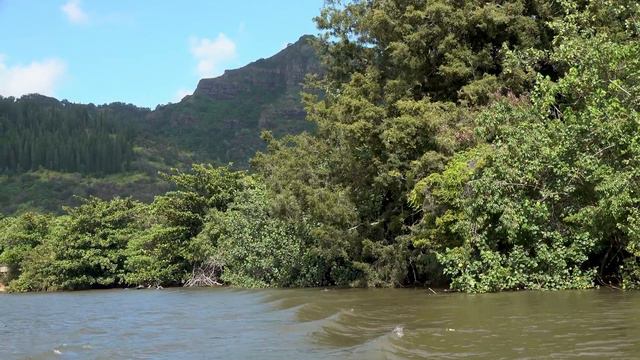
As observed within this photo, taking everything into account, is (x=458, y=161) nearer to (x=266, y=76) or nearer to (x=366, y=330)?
(x=366, y=330)

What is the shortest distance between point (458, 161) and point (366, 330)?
346 inches

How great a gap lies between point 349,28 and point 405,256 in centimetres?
1155

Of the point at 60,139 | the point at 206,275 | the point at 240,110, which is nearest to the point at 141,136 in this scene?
the point at 60,139

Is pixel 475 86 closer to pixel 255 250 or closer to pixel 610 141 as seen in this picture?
pixel 610 141

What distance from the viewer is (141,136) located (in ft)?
497

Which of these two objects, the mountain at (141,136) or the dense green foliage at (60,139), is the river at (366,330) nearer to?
the mountain at (141,136)

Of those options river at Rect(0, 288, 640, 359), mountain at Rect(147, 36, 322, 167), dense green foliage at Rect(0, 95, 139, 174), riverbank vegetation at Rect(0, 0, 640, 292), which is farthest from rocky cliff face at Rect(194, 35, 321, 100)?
river at Rect(0, 288, 640, 359)

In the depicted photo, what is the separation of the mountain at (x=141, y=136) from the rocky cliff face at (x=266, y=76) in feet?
1.00

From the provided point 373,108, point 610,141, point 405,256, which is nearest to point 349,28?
point 373,108

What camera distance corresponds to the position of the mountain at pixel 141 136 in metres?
116

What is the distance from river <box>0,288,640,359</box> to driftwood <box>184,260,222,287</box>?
18.2 m

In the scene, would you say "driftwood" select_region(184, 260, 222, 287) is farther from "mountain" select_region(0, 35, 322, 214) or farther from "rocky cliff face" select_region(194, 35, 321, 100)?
"rocky cliff face" select_region(194, 35, 321, 100)

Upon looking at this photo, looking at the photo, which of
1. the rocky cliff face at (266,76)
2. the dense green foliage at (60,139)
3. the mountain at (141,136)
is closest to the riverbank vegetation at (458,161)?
the mountain at (141,136)

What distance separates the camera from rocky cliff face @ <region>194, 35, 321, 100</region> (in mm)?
175125
